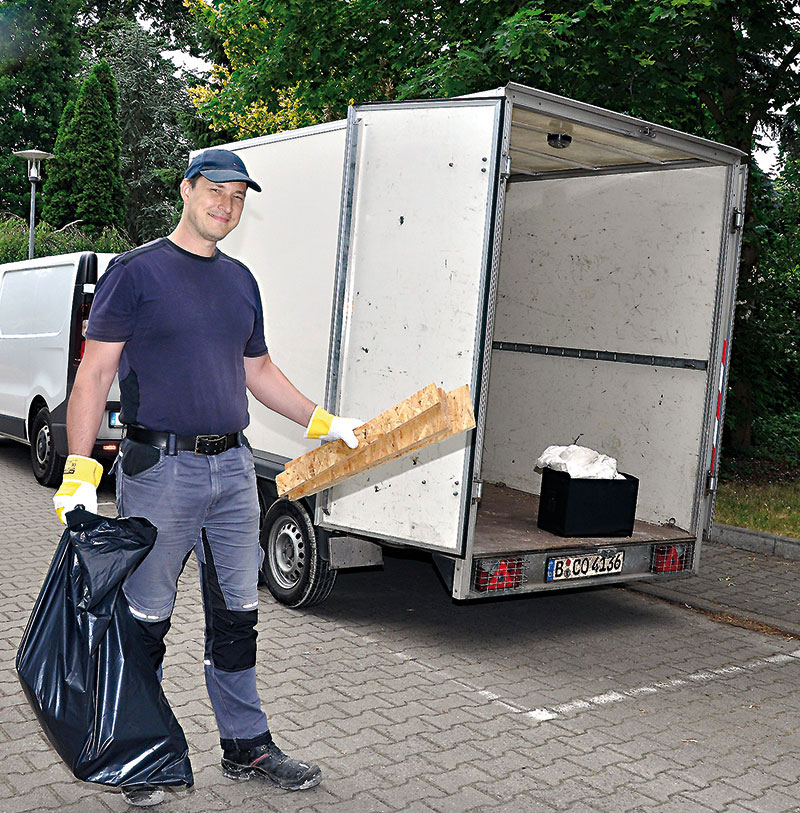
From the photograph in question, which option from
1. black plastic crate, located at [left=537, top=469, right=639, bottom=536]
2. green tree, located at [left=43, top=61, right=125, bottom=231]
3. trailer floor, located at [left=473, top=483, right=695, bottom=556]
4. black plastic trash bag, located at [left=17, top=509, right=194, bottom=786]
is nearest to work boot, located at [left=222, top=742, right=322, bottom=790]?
black plastic trash bag, located at [left=17, top=509, right=194, bottom=786]

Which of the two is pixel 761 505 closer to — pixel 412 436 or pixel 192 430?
pixel 412 436

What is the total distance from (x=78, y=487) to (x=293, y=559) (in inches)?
116

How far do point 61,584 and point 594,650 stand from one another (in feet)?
11.2

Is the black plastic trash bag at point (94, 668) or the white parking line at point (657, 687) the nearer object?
the black plastic trash bag at point (94, 668)

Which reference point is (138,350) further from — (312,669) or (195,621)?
(195,621)

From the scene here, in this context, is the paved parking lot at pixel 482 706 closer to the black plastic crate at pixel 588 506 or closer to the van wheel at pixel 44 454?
the black plastic crate at pixel 588 506

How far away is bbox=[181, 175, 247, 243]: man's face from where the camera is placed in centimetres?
363

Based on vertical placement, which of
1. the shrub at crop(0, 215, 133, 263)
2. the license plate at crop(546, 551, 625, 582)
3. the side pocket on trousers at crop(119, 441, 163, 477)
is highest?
the shrub at crop(0, 215, 133, 263)

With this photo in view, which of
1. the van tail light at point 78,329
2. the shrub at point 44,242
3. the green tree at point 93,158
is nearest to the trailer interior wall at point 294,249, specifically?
the van tail light at point 78,329

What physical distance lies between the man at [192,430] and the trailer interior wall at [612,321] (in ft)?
12.2

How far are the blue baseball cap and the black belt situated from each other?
0.88 metres

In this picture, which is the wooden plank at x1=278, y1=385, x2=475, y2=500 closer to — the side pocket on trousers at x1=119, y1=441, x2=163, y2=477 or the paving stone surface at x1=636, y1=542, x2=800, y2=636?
the side pocket on trousers at x1=119, y1=441, x2=163, y2=477

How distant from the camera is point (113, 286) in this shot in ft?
11.5

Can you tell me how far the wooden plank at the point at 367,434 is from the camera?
3711 mm
